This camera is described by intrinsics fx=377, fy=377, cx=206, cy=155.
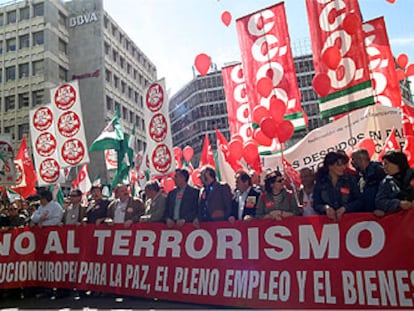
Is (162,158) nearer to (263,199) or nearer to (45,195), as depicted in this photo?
(45,195)

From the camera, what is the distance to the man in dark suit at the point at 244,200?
525 centimetres

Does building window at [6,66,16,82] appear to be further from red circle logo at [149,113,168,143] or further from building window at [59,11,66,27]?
red circle logo at [149,113,168,143]

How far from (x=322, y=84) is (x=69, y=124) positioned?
21.6ft

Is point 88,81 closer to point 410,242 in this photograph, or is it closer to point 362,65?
point 362,65

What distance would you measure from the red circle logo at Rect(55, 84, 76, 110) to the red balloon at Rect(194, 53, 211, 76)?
3676mm

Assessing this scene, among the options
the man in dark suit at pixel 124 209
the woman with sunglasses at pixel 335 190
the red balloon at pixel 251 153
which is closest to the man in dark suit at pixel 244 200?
the woman with sunglasses at pixel 335 190

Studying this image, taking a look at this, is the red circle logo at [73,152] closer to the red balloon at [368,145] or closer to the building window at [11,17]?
the red balloon at [368,145]

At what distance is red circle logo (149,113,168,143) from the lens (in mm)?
10383

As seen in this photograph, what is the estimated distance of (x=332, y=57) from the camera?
22.6 ft

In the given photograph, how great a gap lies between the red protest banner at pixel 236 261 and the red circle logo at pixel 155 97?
4996 millimetres

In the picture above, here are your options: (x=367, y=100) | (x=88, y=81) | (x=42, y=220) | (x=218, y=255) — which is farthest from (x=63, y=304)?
(x=88, y=81)

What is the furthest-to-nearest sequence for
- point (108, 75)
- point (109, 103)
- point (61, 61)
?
1. point (108, 75)
2. point (109, 103)
3. point (61, 61)

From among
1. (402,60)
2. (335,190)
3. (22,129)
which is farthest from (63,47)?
(335,190)

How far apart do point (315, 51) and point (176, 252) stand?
469 cm
